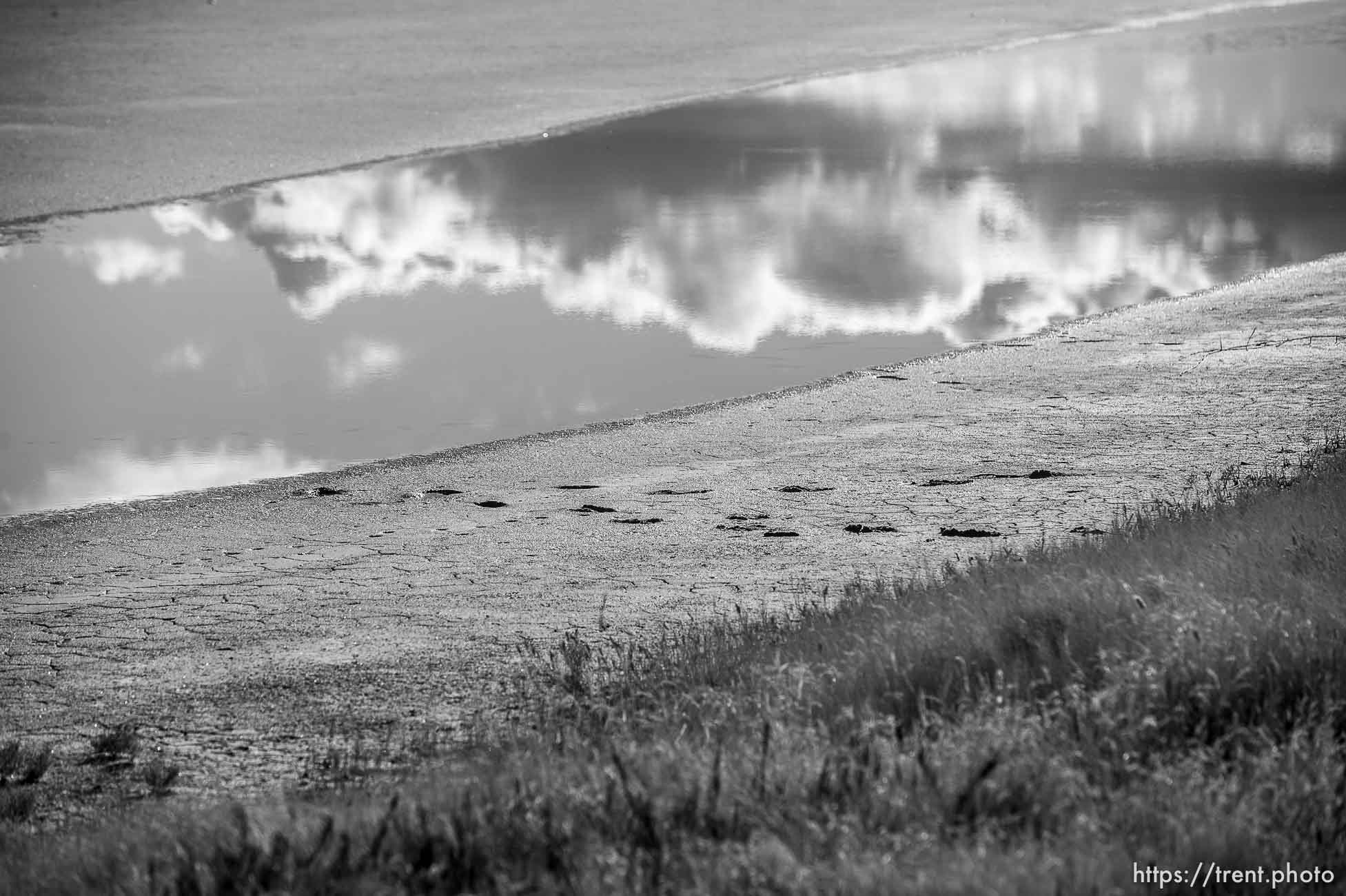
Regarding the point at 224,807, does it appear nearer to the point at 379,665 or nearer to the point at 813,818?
the point at 813,818

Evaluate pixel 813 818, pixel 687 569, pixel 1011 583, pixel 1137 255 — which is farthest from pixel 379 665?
pixel 1137 255

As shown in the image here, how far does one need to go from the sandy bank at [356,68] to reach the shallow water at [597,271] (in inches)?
65.8

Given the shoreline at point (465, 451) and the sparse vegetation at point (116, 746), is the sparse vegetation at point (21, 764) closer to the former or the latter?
the sparse vegetation at point (116, 746)

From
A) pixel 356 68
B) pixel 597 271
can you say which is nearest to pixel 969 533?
pixel 597 271

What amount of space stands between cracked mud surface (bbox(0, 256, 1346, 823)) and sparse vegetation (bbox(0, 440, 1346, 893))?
151 cm

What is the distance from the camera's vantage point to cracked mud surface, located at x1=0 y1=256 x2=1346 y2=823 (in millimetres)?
6668

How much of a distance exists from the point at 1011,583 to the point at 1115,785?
5.95 feet

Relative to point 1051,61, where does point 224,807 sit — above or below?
below

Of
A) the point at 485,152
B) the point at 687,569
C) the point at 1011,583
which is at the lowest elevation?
the point at 687,569

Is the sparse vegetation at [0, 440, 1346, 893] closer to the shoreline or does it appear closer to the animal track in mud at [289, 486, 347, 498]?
the animal track in mud at [289, 486, 347, 498]

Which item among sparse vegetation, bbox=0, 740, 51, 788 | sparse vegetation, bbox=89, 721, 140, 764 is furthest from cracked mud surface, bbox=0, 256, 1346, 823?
sparse vegetation, bbox=0, 740, 51, 788

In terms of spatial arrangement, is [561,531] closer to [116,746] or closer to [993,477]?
[993,477]

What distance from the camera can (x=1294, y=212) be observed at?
19.2 m

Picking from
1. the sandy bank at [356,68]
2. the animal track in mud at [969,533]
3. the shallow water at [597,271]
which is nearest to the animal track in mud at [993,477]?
the animal track in mud at [969,533]
